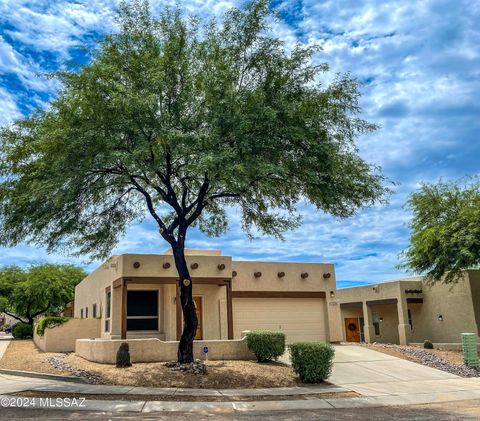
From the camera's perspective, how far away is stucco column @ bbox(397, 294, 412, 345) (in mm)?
28531

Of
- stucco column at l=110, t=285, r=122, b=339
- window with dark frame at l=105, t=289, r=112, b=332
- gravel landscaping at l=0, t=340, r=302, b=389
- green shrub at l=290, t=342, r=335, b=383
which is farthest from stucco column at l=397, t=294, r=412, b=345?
window with dark frame at l=105, t=289, r=112, b=332

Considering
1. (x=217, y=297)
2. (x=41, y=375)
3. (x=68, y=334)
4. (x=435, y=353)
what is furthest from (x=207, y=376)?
(x=435, y=353)

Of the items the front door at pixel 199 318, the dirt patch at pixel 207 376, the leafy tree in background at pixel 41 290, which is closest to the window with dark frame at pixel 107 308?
the front door at pixel 199 318

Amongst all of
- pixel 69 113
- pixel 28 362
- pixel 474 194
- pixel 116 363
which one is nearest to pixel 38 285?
pixel 28 362

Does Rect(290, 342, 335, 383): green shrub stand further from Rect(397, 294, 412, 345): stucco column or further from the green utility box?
Rect(397, 294, 412, 345): stucco column

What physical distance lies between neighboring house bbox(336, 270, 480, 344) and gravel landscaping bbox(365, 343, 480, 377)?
465 centimetres

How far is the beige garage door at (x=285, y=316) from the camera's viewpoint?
23.3 meters

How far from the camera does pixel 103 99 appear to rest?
13578 mm

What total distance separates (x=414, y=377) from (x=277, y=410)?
7.91 metres

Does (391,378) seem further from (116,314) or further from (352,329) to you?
(352,329)

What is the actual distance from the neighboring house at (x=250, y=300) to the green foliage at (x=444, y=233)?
7.67 ft

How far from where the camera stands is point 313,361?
1501cm

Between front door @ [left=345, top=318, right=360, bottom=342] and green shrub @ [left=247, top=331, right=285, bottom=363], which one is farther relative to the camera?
front door @ [left=345, top=318, right=360, bottom=342]

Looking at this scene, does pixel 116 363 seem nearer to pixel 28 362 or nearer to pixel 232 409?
pixel 28 362
